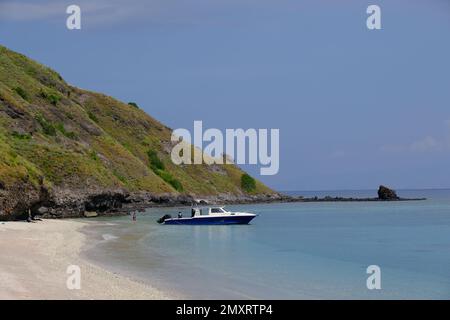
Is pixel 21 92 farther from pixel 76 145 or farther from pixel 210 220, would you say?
pixel 210 220

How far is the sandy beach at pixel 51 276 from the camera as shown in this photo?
22112mm

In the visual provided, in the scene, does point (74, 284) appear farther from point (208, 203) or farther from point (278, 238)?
point (208, 203)

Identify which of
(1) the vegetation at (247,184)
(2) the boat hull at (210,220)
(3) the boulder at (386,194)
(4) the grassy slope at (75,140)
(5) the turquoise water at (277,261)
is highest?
(4) the grassy slope at (75,140)

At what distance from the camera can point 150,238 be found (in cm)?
5500

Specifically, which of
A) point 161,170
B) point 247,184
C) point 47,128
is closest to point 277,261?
point 47,128

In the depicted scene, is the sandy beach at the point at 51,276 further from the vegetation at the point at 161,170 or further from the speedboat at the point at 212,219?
the vegetation at the point at 161,170

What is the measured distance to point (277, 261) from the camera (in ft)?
134

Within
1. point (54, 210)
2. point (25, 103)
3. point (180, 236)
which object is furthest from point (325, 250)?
point (25, 103)

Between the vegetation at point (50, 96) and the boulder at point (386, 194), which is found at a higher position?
the vegetation at point (50, 96)

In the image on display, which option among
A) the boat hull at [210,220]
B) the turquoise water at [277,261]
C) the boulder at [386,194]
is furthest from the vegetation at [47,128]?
the boulder at [386,194]

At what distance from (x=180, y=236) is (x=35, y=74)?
9449 cm

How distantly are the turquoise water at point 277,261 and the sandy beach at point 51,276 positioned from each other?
161 cm

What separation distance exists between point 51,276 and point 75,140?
98.0m

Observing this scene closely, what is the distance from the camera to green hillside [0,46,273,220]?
8397cm
